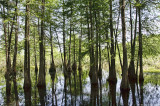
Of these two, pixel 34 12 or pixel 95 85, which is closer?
pixel 34 12

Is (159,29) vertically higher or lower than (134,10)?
lower

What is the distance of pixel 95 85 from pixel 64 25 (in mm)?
10695

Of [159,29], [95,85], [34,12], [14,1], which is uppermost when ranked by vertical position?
[14,1]

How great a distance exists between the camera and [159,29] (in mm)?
13469

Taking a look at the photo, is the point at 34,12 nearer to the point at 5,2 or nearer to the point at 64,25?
the point at 5,2

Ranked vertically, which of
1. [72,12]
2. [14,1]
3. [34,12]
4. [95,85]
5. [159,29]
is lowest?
[95,85]

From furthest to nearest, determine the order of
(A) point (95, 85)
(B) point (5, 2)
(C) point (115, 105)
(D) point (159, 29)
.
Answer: (D) point (159, 29), (A) point (95, 85), (B) point (5, 2), (C) point (115, 105)

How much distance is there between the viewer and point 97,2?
12.8 metres

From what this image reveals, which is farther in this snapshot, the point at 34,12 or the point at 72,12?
the point at 72,12

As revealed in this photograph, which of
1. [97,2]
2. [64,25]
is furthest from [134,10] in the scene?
[64,25]

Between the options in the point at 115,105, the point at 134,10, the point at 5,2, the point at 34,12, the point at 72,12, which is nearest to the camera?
the point at 115,105

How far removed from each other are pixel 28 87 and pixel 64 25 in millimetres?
11012

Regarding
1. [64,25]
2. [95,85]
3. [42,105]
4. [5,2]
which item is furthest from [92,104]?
[64,25]

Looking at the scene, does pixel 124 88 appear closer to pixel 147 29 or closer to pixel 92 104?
pixel 92 104
